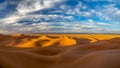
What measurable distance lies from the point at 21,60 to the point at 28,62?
3.4 inches

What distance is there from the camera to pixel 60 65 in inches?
101

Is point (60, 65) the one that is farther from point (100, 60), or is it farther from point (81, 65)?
point (100, 60)

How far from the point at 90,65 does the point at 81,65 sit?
13 centimetres

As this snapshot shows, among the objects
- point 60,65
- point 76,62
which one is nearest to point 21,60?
point 60,65

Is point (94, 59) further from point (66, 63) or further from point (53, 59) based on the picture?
point (53, 59)

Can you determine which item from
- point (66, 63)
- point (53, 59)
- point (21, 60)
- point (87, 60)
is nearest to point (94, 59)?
point (87, 60)

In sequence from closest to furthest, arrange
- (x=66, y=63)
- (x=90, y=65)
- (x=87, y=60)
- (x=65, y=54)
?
(x=90, y=65) → (x=87, y=60) → (x=66, y=63) → (x=65, y=54)

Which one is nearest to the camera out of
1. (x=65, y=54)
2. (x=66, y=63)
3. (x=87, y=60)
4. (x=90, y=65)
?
(x=90, y=65)

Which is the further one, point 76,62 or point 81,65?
point 76,62

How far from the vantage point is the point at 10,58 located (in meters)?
2.59

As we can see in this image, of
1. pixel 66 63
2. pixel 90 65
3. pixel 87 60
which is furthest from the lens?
pixel 66 63

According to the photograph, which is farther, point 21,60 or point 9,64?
point 21,60

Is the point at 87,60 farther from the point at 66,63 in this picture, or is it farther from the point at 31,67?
the point at 31,67

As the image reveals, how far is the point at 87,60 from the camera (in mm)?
2449
